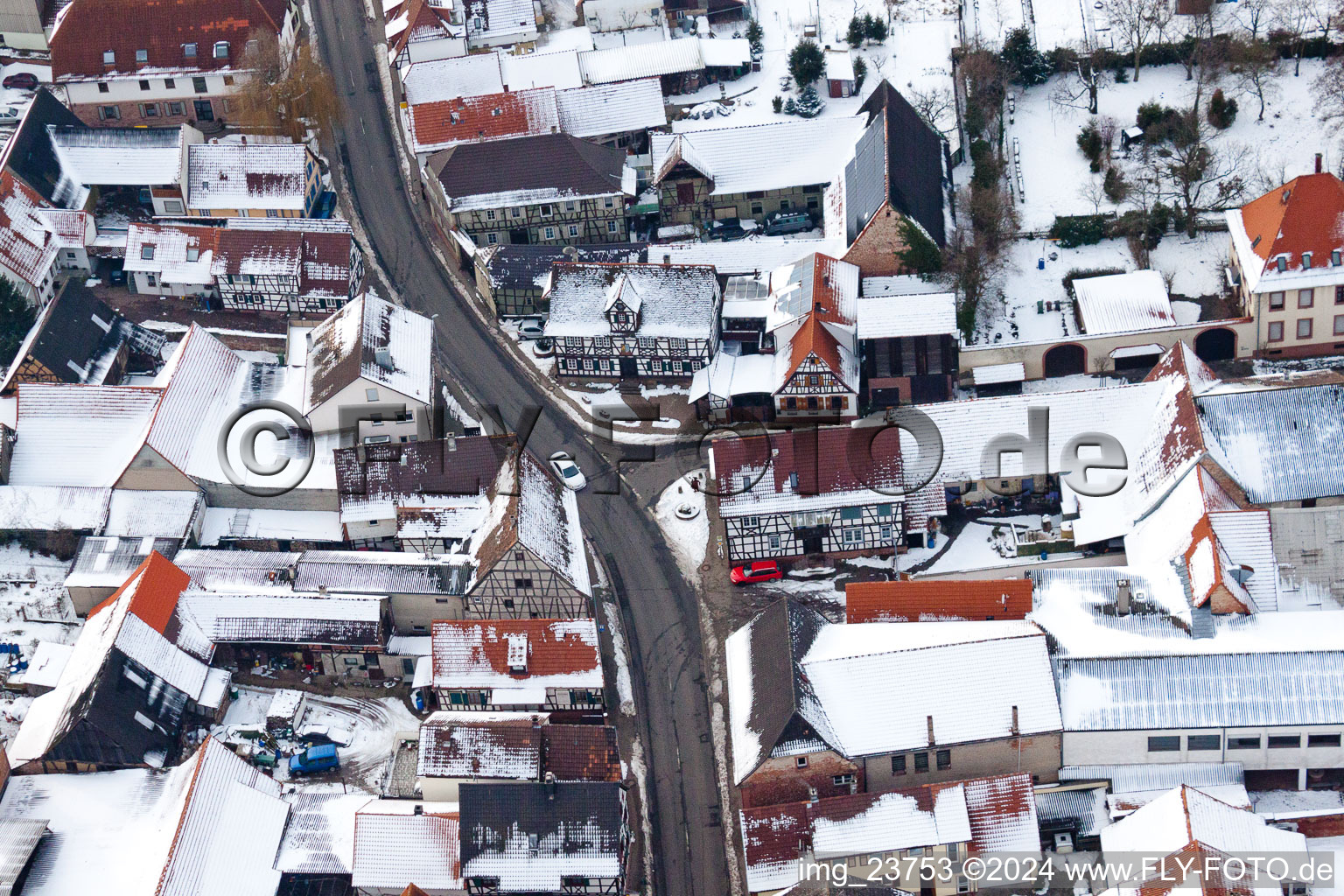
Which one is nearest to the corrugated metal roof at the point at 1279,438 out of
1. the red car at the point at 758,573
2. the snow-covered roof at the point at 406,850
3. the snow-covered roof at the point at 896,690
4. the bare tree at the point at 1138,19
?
the snow-covered roof at the point at 896,690

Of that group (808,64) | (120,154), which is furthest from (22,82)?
(808,64)

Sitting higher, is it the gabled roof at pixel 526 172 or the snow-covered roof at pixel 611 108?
the snow-covered roof at pixel 611 108

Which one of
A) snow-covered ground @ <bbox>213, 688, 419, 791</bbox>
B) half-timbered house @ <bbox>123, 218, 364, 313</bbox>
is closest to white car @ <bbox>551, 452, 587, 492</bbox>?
snow-covered ground @ <bbox>213, 688, 419, 791</bbox>

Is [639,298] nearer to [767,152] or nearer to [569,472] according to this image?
→ [569,472]

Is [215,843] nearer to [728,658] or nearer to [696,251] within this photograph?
[728,658]

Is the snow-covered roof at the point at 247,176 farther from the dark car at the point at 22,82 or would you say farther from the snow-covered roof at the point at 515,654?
the snow-covered roof at the point at 515,654
